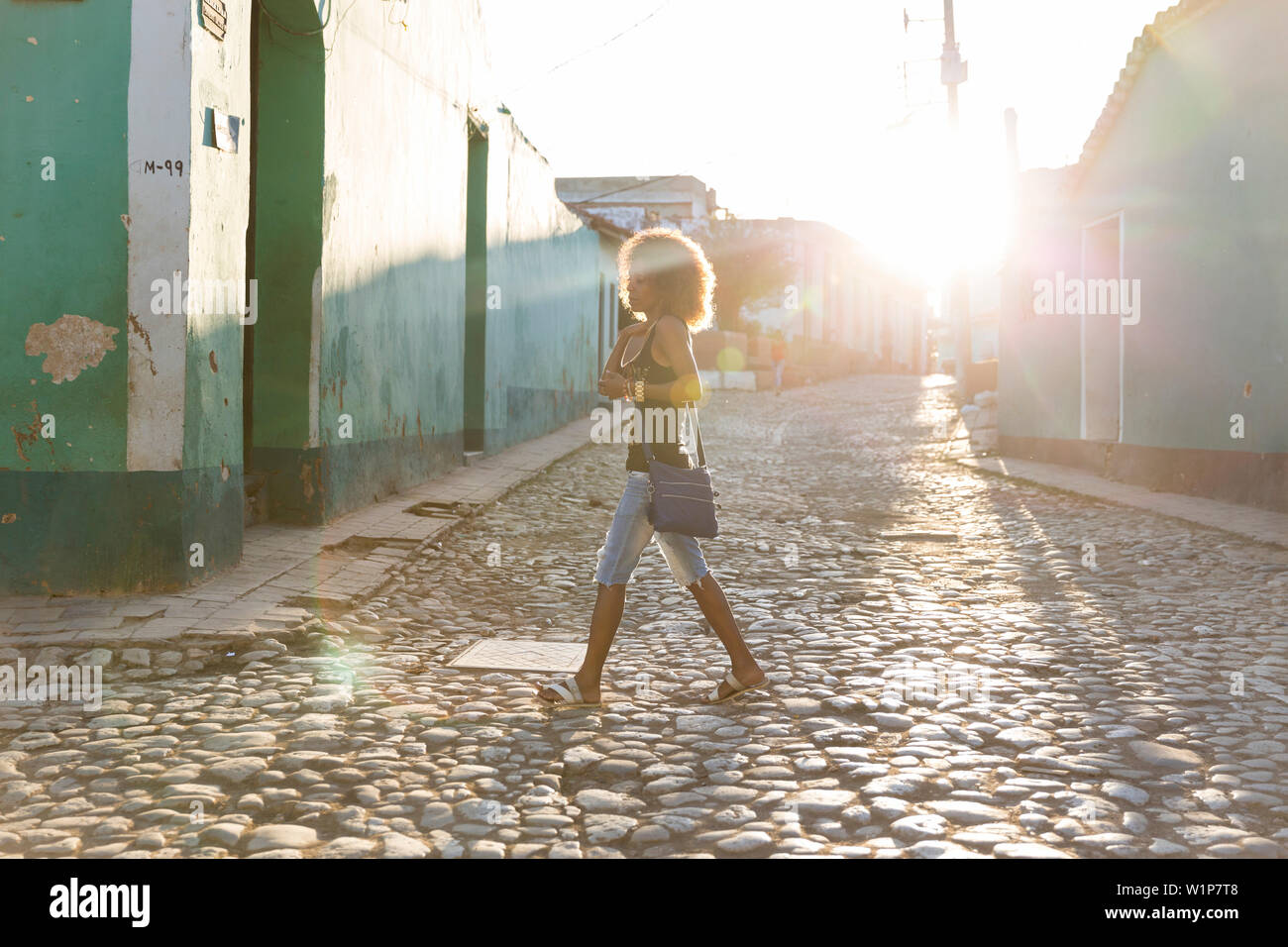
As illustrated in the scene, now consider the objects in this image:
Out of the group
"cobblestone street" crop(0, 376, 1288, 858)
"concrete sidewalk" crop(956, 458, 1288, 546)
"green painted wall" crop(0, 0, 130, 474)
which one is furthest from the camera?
"concrete sidewalk" crop(956, 458, 1288, 546)

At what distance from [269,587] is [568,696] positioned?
233cm

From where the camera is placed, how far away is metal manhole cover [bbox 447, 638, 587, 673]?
15.9 ft

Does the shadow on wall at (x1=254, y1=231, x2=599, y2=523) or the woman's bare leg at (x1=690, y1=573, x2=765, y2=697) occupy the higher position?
the shadow on wall at (x1=254, y1=231, x2=599, y2=523)

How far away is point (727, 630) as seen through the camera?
4344 mm

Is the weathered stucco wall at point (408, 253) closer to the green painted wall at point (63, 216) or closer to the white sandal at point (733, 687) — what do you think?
the green painted wall at point (63, 216)

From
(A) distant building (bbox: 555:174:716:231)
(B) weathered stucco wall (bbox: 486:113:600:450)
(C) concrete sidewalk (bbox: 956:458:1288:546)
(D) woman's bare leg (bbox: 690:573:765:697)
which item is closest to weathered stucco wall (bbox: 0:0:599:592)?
(D) woman's bare leg (bbox: 690:573:765:697)

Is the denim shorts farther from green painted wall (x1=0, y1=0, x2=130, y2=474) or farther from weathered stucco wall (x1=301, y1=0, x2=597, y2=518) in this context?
weathered stucco wall (x1=301, y1=0, x2=597, y2=518)

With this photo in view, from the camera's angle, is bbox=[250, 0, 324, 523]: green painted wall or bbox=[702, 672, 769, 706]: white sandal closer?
bbox=[702, 672, 769, 706]: white sandal

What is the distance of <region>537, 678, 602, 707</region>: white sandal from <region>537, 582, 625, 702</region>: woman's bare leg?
0.01 m

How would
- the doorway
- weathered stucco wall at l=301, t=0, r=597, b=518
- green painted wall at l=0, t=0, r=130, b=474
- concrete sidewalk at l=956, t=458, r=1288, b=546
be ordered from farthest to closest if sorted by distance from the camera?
concrete sidewalk at l=956, t=458, r=1288, b=546 < weathered stucco wall at l=301, t=0, r=597, b=518 < the doorway < green painted wall at l=0, t=0, r=130, b=474

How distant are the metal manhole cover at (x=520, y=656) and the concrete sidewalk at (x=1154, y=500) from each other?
5355mm

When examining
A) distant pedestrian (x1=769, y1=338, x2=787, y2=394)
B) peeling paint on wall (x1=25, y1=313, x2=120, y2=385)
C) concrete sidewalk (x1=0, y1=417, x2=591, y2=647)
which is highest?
distant pedestrian (x1=769, y1=338, x2=787, y2=394)

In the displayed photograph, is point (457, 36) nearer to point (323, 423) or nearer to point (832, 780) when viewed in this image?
point (323, 423)
